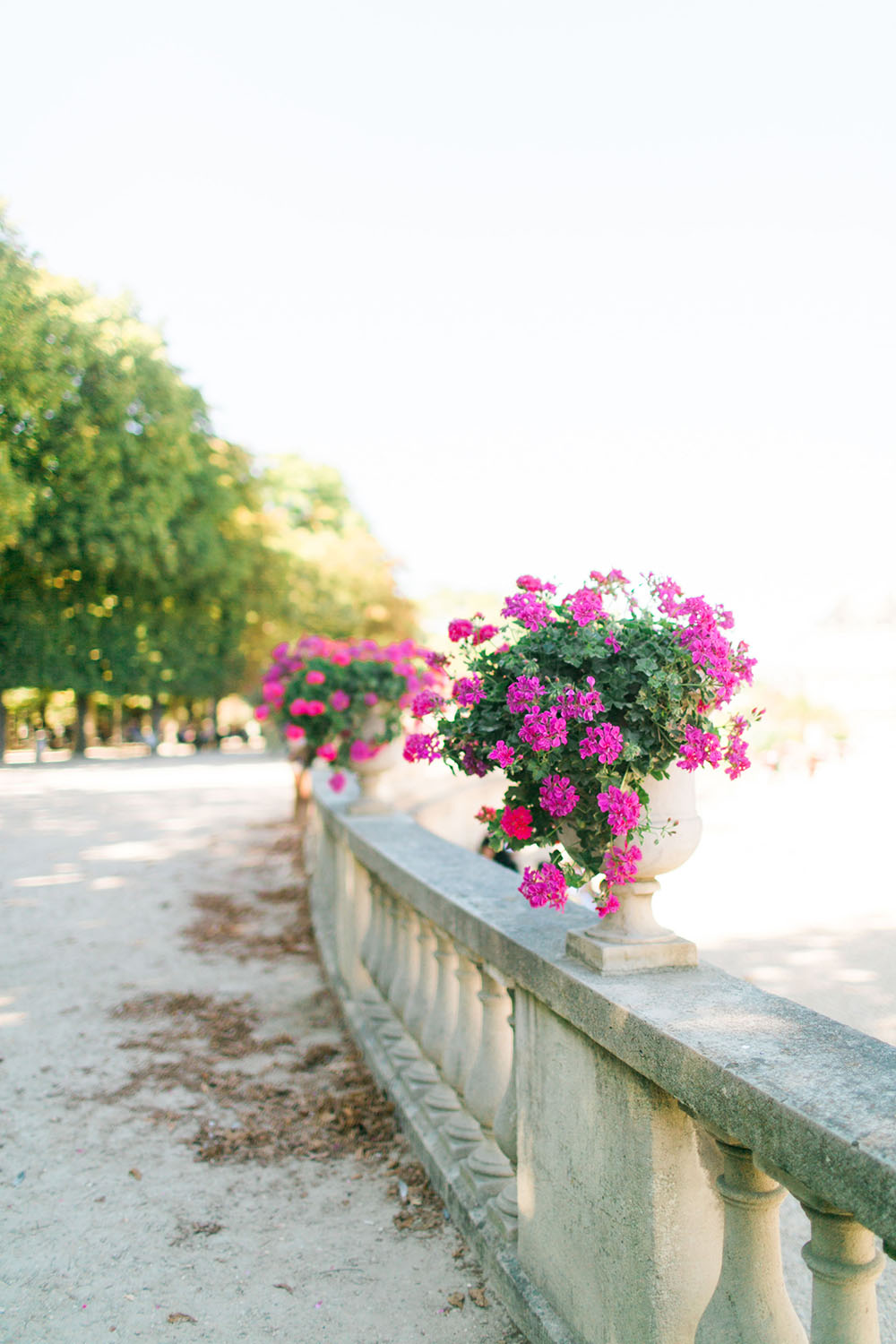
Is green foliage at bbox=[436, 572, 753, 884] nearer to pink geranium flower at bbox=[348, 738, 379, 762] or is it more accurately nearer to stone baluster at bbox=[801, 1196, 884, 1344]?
stone baluster at bbox=[801, 1196, 884, 1344]

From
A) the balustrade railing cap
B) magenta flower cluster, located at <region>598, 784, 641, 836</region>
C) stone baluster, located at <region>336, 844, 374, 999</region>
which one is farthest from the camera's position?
stone baluster, located at <region>336, 844, 374, 999</region>

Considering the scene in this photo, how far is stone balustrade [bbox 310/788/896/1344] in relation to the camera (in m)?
1.38

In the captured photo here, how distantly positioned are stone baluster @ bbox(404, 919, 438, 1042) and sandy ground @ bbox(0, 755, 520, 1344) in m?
0.43

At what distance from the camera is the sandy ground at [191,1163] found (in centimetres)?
256

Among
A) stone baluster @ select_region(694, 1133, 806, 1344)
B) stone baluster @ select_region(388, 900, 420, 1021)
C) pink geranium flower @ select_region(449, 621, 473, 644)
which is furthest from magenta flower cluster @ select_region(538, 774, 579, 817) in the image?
stone baluster @ select_region(388, 900, 420, 1021)

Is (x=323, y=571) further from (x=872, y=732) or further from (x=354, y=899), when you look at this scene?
(x=354, y=899)

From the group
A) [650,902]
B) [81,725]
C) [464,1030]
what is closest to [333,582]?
[81,725]

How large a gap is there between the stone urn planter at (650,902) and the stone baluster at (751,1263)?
0.51 meters

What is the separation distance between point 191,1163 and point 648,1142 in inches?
91.9

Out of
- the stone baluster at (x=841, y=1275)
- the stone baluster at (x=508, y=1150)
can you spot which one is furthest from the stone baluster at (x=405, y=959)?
the stone baluster at (x=841, y=1275)

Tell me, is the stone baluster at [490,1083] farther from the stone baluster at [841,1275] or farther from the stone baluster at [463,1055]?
the stone baluster at [841,1275]

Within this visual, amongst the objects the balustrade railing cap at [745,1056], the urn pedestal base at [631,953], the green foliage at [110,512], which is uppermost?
the green foliage at [110,512]

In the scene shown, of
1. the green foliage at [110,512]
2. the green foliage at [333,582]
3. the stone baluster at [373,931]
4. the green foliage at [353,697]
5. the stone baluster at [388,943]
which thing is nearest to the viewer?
the stone baluster at [388,943]

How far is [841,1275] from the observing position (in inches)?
54.1
